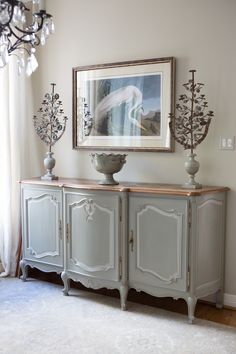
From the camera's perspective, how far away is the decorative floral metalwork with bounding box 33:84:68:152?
3912 millimetres

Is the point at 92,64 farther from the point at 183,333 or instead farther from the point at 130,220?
the point at 183,333

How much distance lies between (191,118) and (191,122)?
0.10 feet

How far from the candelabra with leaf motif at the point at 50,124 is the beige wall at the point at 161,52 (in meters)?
0.08

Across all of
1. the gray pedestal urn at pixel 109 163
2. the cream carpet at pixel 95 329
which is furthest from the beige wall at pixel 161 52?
the cream carpet at pixel 95 329

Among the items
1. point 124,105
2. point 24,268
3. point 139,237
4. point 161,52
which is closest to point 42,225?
point 24,268

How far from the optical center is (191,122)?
10.4 ft

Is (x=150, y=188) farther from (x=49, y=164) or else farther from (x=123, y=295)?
(x=49, y=164)

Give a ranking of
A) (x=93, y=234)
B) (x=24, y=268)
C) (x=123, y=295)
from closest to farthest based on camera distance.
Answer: (x=123, y=295)
(x=93, y=234)
(x=24, y=268)

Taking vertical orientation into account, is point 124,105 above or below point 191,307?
above

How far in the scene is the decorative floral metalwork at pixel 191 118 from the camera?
3.17m

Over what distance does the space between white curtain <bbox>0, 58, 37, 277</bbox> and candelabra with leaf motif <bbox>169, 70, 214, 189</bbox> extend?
1.53 meters

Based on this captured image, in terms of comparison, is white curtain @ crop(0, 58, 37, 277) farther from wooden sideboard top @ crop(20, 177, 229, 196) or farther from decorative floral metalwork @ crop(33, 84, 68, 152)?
wooden sideboard top @ crop(20, 177, 229, 196)

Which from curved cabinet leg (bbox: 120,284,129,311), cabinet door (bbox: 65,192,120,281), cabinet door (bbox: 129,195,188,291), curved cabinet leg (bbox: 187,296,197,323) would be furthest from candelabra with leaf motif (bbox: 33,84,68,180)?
curved cabinet leg (bbox: 187,296,197,323)

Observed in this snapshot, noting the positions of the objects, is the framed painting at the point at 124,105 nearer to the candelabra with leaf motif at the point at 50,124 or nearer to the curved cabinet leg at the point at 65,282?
the candelabra with leaf motif at the point at 50,124
